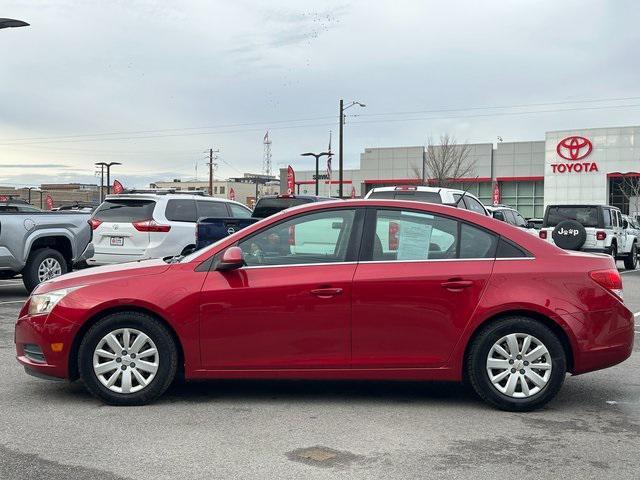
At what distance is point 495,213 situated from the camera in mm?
18828

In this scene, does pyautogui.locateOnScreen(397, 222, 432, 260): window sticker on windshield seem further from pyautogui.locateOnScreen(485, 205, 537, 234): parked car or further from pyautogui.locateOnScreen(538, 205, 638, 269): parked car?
pyautogui.locateOnScreen(538, 205, 638, 269): parked car

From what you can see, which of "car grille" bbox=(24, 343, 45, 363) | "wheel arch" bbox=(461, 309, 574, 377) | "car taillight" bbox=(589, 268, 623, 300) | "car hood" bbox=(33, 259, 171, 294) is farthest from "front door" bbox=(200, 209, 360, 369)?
"car taillight" bbox=(589, 268, 623, 300)

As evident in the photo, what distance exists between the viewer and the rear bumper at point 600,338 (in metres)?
5.72

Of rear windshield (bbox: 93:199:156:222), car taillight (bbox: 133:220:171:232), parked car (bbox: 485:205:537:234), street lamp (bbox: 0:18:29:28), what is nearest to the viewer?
car taillight (bbox: 133:220:171:232)

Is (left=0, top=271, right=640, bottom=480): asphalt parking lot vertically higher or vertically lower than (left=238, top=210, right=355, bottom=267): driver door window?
lower

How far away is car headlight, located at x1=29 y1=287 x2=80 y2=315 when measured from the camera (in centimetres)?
575

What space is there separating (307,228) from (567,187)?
150 ft

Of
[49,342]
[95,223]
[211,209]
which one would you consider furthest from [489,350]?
A: [95,223]

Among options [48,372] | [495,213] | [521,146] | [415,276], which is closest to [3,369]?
[48,372]

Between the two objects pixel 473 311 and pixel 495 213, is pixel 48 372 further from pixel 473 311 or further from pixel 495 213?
pixel 495 213

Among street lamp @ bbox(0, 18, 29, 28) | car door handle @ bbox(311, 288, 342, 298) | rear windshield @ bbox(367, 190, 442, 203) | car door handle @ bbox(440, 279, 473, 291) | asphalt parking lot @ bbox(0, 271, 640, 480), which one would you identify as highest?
street lamp @ bbox(0, 18, 29, 28)

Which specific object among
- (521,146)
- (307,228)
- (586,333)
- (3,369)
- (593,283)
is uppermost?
(521,146)

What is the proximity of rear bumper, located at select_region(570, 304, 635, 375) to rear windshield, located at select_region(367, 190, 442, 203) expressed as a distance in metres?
5.88

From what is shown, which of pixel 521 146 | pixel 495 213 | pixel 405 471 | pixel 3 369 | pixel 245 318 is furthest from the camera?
pixel 521 146
